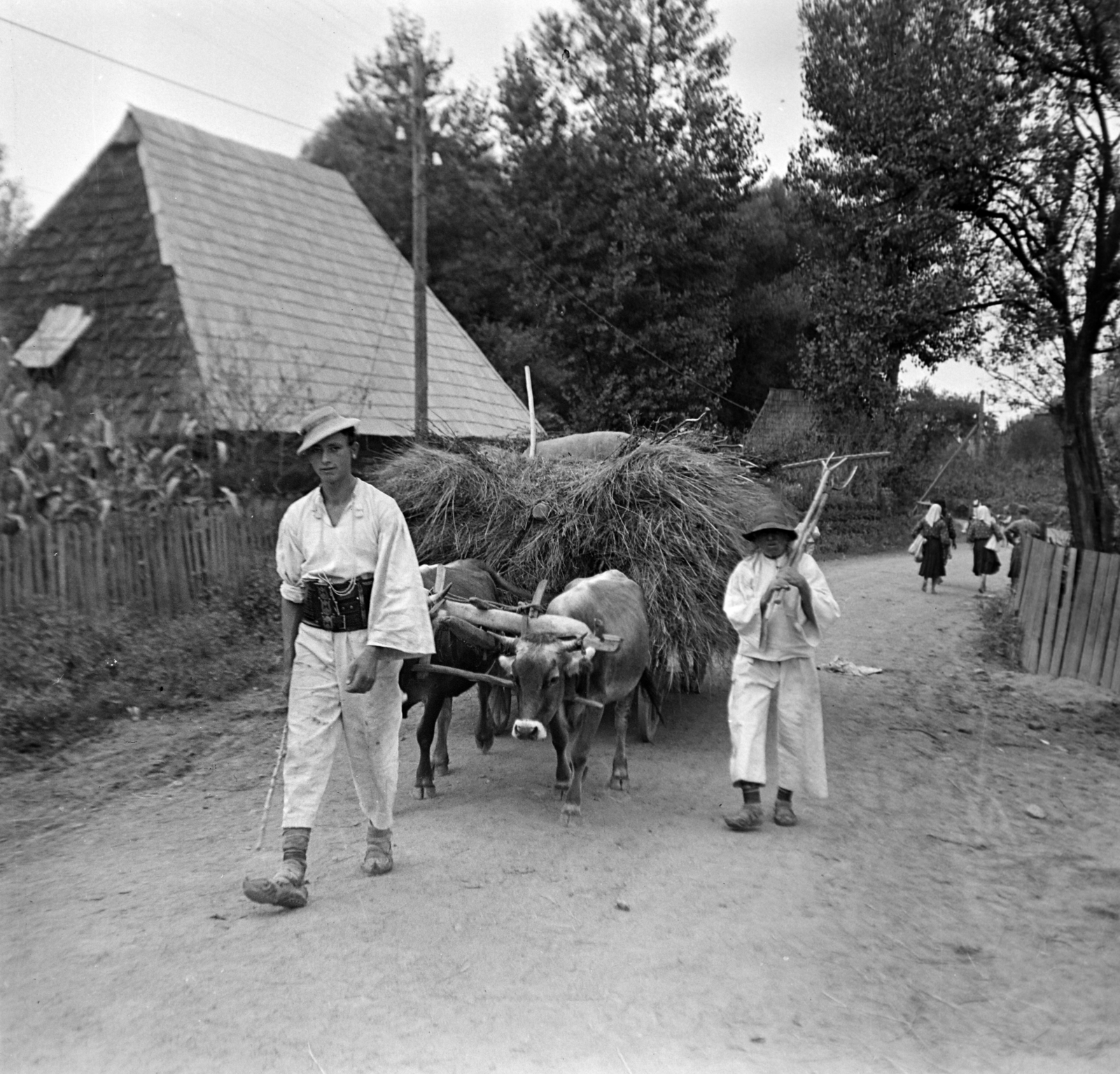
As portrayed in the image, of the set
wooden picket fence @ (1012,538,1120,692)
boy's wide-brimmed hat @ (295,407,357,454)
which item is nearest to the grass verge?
boy's wide-brimmed hat @ (295,407,357,454)

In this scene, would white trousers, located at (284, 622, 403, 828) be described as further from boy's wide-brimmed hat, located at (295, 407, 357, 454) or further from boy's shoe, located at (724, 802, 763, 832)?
boy's shoe, located at (724, 802, 763, 832)

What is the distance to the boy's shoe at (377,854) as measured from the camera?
4906 mm

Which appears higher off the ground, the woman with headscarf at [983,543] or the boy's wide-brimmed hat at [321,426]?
the boy's wide-brimmed hat at [321,426]

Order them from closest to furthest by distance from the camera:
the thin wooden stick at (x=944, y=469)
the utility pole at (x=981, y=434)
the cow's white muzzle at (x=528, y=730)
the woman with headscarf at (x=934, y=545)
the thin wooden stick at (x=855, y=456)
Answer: the cow's white muzzle at (x=528, y=730) < the thin wooden stick at (x=855, y=456) < the woman with headscarf at (x=934, y=545) < the thin wooden stick at (x=944, y=469) < the utility pole at (x=981, y=434)

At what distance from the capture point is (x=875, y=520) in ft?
94.4

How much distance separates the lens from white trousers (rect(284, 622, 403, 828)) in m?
4.69

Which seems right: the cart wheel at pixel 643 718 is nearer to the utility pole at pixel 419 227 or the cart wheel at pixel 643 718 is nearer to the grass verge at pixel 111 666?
the grass verge at pixel 111 666

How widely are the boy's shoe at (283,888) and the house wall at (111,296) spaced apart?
1000cm

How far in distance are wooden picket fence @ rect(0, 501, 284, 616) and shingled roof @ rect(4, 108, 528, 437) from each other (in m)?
1.92

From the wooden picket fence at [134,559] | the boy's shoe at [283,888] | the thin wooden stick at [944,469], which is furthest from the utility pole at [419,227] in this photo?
the thin wooden stick at [944,469]

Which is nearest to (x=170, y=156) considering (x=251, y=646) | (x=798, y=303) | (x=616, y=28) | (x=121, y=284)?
(x=121, y=284)

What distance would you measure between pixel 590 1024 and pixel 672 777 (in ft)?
11.8

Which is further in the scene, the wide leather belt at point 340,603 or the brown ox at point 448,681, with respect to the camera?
the brown ox at point 448,681

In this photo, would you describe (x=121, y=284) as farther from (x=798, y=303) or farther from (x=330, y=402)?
(x=798, y=303)
